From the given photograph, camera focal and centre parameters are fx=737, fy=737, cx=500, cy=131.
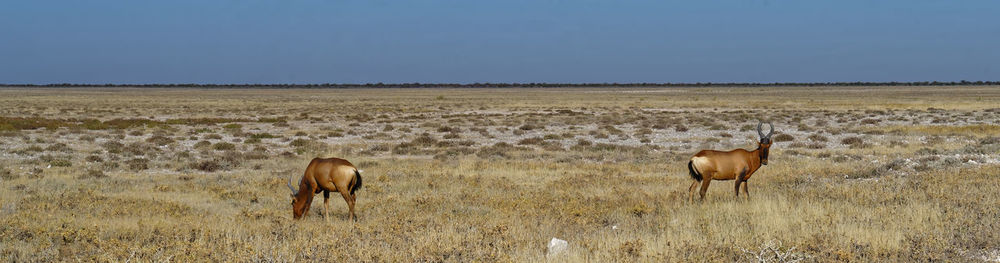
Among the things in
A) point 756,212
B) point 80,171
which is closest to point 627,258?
point 756,212

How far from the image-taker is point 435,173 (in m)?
16.3

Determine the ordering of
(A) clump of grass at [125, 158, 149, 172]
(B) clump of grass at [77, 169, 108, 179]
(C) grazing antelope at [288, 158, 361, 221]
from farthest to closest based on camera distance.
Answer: (A) clump of grass at [125, 158, 149, 172], (B) clump of grass at [77, 169, 108, 179], (C) grazing antelope at [288, 158, 361, 221]

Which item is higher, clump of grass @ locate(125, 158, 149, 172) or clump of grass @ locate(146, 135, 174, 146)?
clump of grass @ locate(125, 158, 149, 172)

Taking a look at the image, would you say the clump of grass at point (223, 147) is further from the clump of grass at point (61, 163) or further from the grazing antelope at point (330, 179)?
the grazing antelope at point (330, 179)

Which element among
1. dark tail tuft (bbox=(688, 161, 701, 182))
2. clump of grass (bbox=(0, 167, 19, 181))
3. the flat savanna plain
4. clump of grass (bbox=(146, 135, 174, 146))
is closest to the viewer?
the flat savanna plain

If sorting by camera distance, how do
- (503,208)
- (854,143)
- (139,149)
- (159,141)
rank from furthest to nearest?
(159,141) → (854,143) → (139,149) → (503,208)

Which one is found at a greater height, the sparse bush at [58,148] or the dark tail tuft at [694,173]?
the dark tail tuft at [694,173]

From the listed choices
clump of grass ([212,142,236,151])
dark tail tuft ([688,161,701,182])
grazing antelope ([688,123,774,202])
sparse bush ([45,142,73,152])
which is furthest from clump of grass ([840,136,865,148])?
sparse bush ([45,142,73,152])

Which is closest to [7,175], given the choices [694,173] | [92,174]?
[92,174]

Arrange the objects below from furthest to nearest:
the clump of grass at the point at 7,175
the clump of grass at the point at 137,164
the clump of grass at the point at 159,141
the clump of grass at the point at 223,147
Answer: the clump of grass at the point at 159,141 < the clump of grass at the point at 223,147 < the clump of grass at the point at 137,164 < the clump of grass at the point at 7,175

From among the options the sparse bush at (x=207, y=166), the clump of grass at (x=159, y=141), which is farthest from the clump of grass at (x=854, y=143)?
the clump of grass at (x=159, y=141)

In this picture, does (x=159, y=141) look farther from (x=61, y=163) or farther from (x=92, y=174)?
(x=92, y=174)

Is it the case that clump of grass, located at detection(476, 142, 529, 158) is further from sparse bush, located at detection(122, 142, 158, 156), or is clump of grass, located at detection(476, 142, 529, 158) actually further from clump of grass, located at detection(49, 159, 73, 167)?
clump of grass, located at detection(49, 159, 73, 167)

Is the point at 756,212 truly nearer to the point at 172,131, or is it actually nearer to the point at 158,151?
the point at 158,151
